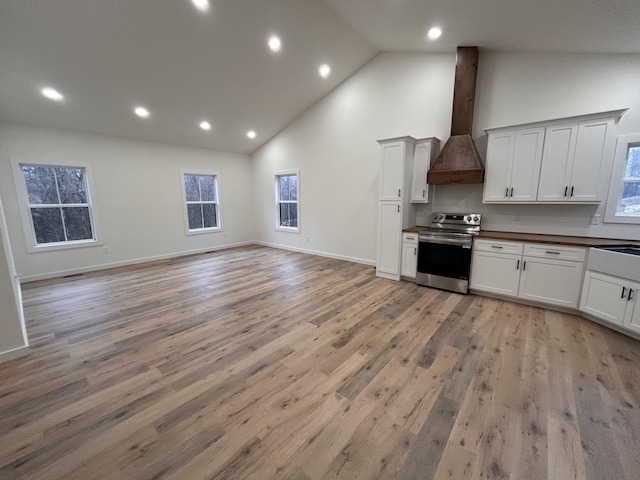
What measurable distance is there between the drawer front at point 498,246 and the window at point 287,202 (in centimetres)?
400

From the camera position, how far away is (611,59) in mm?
2975

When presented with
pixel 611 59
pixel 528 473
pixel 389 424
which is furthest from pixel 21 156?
pixel 611 59

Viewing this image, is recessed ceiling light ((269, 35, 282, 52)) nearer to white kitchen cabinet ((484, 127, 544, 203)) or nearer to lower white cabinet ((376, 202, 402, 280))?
lower white cabinet ((376, 202, 402, 280))

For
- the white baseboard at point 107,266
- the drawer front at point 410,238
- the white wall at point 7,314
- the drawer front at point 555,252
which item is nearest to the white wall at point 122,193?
the white baseboard at point 107,266

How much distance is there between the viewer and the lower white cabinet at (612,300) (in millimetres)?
2488

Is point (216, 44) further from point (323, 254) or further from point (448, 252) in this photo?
point (448, 252)

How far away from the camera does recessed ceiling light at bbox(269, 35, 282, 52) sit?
3779 millimetres

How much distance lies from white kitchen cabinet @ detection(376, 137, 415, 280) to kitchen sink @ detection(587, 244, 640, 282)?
7.20 feet

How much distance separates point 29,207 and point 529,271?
756 centimetres

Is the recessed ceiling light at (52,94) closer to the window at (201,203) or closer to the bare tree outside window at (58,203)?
the bare tree outside window at (58,203)

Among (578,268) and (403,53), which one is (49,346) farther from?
(403,53)

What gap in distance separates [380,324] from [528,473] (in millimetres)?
1604

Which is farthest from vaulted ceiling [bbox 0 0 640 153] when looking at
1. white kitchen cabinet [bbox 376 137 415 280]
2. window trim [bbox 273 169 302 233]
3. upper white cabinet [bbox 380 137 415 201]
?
window trim [bbox 273 169 302 233]

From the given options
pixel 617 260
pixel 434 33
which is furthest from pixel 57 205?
pixel 617 260
